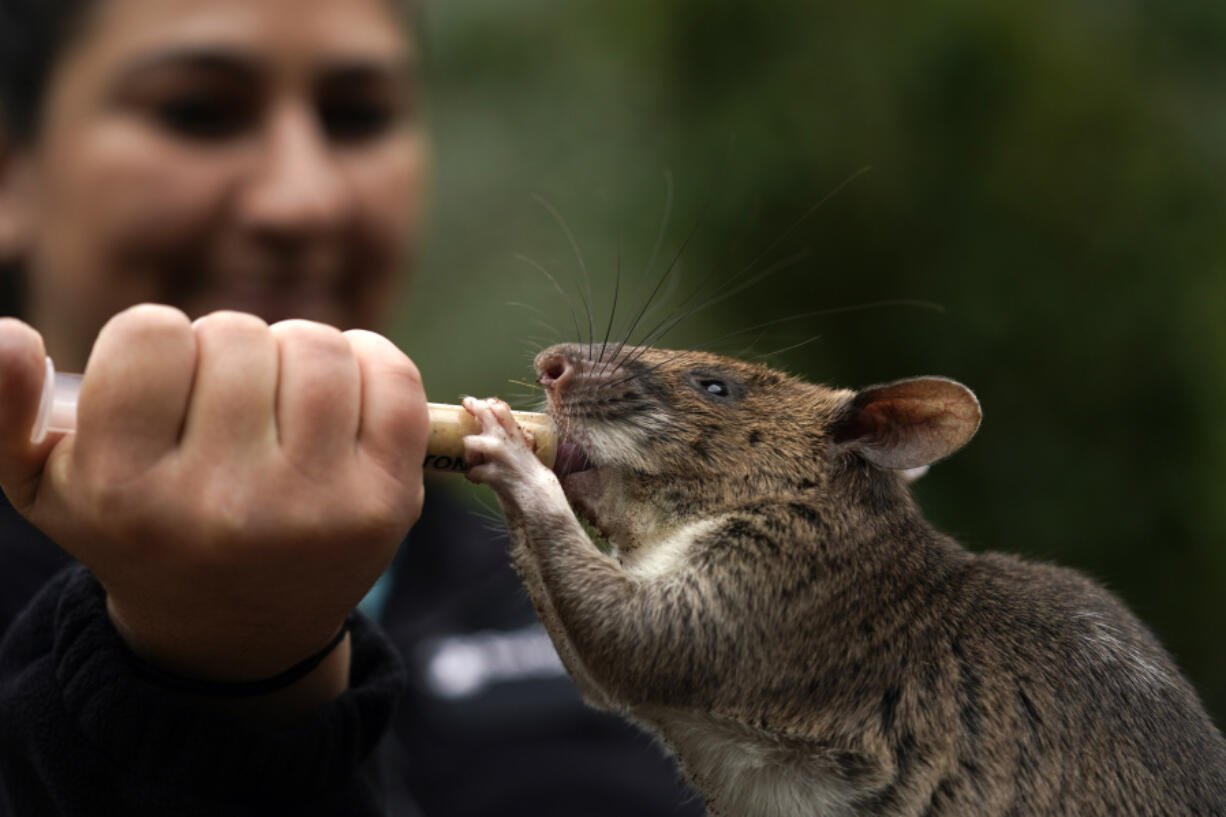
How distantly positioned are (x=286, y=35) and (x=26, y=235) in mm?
986

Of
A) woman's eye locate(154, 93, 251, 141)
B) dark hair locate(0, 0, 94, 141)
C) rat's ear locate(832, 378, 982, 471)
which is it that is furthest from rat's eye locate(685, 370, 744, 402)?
dark hair locate(0, 0, 94, 141)

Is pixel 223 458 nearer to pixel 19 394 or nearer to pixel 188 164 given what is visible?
pixel 19 394

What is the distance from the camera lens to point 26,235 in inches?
136

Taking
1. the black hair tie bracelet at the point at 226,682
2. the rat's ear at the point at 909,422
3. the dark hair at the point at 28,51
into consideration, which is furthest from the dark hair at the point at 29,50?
the rat's ear at the point at 909,422

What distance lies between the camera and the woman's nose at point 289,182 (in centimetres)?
322

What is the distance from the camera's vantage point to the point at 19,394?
131 cm

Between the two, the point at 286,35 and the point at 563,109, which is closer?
the point at 286,35

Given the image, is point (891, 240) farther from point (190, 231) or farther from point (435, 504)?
point (190, 231)

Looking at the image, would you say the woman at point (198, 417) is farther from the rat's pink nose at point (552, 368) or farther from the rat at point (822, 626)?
the rat's pink nose at point (552, 368)

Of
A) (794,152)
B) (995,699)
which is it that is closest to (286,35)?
(995,699)

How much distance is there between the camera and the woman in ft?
4.48

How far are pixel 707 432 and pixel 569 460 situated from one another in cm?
29

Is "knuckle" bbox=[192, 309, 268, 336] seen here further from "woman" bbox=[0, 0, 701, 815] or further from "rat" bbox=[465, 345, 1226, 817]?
"rat" bbox=[465, 345, 1226, 817]

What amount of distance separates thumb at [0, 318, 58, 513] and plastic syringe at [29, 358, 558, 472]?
18 mm
